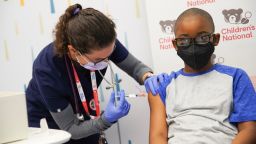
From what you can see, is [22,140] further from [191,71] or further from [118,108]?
[191,71]

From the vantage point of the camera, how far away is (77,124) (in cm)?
184

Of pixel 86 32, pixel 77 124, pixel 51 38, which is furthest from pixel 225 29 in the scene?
pixel 51 38

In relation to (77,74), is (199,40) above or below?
above

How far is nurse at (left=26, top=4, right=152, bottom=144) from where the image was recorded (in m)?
1.66

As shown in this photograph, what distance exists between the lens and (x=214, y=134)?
4.75 ft

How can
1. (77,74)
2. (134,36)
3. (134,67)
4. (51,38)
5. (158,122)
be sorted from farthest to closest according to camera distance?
(51,38) → (134,36) → (134,67) → (77,74) → (158,122)

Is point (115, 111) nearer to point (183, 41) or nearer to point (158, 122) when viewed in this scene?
point (158, 122)

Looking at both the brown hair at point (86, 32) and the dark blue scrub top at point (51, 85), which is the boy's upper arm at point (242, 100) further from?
the dark blue scrub top at point (51, 85)

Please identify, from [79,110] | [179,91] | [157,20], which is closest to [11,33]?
[79,110]

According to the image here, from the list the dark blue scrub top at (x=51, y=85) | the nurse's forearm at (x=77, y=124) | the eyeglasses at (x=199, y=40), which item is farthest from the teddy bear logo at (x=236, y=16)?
the nurse's forearm at (x=77, y=124)

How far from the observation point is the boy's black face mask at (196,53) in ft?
4.97

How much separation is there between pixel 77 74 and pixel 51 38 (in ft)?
2.38

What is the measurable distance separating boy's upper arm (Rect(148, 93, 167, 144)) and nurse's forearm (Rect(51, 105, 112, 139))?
28 centimetres

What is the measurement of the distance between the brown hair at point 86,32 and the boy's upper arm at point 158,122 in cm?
38
